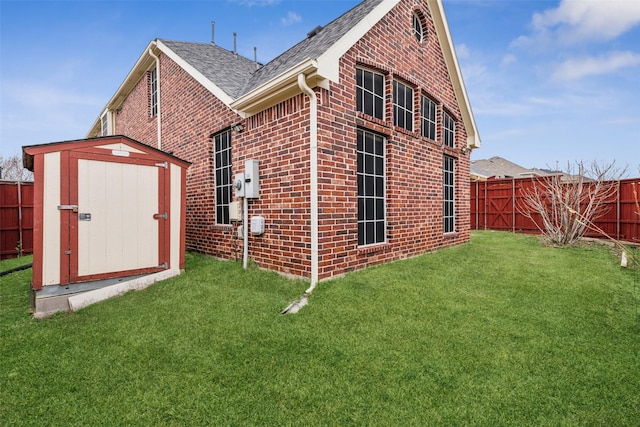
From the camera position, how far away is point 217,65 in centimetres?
788

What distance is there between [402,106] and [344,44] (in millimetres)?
2127

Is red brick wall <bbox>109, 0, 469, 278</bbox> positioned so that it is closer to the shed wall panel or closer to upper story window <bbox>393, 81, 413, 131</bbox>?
upper story window <bbox>393, 81, 413, 131</bbox>

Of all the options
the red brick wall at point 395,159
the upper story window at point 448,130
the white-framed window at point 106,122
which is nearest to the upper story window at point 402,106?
the red brick wall at point 395,159

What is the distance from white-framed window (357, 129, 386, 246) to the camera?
16.2 ft

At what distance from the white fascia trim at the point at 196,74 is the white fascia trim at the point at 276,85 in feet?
2.42

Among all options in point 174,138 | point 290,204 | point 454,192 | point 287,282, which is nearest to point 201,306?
point 287,282

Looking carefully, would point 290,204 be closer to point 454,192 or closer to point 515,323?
point 515,323

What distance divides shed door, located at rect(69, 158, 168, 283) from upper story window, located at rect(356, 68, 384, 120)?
3534 millimetres

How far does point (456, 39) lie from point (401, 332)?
8046 mm

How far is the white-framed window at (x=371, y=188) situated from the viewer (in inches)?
195

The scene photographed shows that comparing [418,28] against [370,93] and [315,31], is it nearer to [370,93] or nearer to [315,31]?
[315,31]

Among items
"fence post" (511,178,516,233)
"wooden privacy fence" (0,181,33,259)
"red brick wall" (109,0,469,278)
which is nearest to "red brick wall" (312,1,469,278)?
"red brick wall" (109,0,469,278)

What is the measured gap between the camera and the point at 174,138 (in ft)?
25.5

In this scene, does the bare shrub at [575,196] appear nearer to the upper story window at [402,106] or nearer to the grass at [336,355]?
the grass at [336,355]
